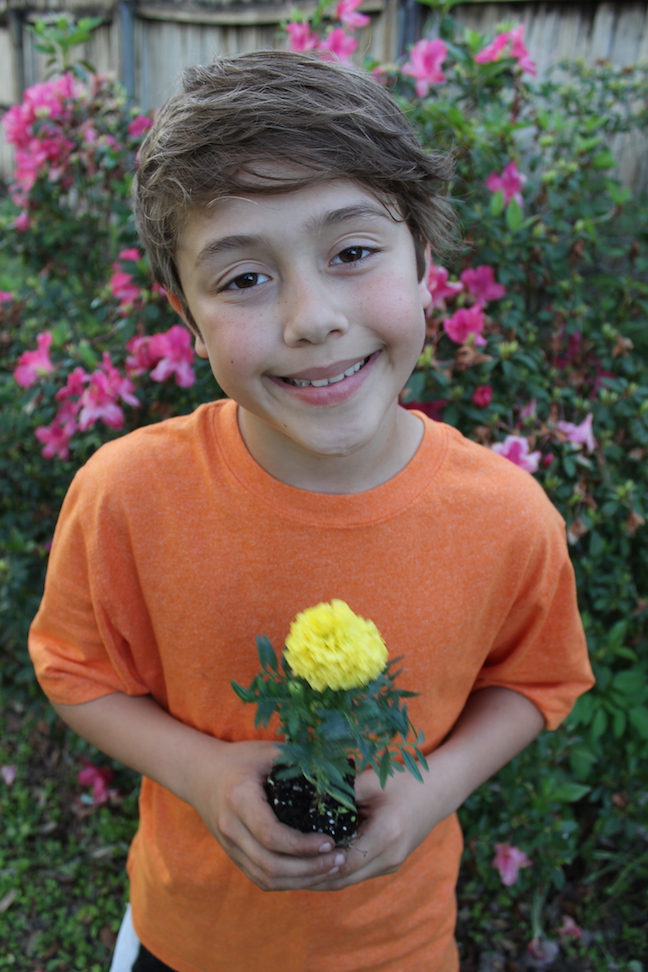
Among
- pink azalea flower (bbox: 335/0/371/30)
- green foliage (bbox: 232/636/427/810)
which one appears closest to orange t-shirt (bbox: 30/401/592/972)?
green foliage (bbox: 232/636/427/810)

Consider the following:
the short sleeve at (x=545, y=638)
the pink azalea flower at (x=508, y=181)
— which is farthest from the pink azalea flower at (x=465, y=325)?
the short sleeve at (x=545, y=638)

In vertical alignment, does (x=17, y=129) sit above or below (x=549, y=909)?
above

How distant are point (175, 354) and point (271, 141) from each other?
3.22 ft

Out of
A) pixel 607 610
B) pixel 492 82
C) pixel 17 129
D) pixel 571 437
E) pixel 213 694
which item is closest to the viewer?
pixel 213 694

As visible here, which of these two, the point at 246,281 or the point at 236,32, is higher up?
the point at 236,32

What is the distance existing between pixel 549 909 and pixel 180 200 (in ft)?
8.17

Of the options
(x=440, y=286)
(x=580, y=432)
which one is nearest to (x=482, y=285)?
(x=440, y=286)

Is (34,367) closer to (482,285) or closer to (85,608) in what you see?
(85,608)

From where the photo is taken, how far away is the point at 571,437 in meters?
1.94

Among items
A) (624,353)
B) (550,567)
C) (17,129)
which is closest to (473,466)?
(550,567)

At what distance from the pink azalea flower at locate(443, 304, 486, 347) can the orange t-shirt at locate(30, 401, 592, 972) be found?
2.15 ft

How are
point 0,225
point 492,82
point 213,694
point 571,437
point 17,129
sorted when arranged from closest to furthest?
point 213,694 → point 571,437 → point 492,82 → point 17,129 → point 0,225

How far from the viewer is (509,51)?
235 centimetres

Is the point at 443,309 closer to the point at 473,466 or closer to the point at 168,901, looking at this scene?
the point at 473,466
